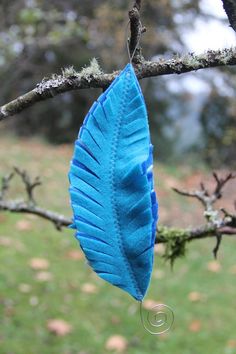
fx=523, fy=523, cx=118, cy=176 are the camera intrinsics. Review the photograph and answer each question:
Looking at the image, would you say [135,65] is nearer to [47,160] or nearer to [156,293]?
[156,293]

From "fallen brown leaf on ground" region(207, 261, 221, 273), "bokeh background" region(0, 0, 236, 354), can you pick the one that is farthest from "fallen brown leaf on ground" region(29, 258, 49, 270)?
"fallen brown leaf on ground" region(207, 261, 221, 273)

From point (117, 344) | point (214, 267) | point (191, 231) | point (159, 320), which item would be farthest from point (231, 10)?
point (214, 267)

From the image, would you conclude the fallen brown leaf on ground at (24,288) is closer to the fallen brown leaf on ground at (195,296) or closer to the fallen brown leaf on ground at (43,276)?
the fallen brown leaf on ground at (43,276)

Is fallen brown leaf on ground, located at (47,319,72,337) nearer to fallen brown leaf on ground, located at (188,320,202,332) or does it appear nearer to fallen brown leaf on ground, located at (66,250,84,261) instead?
fallen brown leaf on ground, located at (188,320,202,332)

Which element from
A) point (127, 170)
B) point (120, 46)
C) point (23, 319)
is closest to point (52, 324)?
point (23, 319)

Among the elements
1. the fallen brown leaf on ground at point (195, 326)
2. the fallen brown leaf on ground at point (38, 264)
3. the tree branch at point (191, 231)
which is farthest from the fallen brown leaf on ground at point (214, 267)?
the tree branch at point (191, 231)

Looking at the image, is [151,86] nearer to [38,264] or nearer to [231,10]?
[38,264]

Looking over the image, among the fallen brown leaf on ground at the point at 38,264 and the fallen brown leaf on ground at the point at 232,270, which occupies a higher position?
the fallen brown leaf on ground at the point at 38,264
